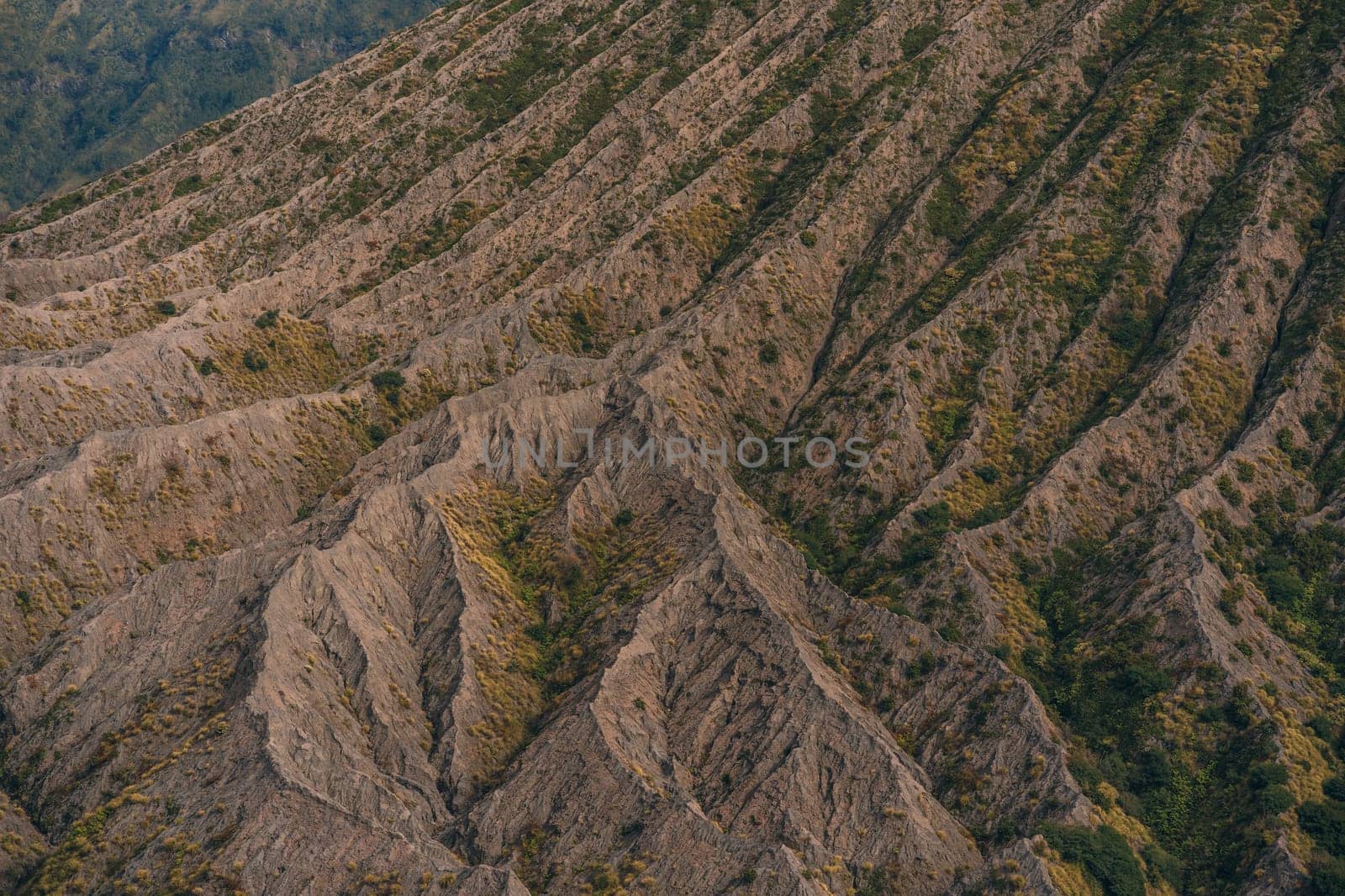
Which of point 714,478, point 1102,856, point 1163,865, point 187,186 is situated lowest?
point 1163,865

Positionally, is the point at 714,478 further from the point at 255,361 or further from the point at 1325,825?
the point at 1325,825

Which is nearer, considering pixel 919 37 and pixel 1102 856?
pixel 1102 856

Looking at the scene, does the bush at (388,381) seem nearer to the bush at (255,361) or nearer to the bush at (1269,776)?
the bush at (255,361)

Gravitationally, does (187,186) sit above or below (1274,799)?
above

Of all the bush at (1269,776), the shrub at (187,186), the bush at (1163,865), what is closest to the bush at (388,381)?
the shrub at (187,186)

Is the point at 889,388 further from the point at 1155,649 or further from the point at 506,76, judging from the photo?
the point at 506,76

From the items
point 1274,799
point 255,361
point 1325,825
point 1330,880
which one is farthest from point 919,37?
point 1330,880

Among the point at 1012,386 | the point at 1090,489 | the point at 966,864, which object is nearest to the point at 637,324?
the point at 1012,386

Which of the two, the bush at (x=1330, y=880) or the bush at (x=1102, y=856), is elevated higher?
the bush at (x=1102, y=856)
